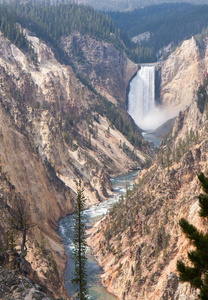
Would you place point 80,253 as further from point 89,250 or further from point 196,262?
point 89,250

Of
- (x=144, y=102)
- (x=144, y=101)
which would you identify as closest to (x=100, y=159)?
(x=144, y=102)

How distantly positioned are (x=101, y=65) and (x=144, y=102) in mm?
19489

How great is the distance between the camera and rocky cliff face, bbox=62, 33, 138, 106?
541ft

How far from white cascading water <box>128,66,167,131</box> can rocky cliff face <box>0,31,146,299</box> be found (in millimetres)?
30529

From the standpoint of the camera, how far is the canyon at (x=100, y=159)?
1702 inches

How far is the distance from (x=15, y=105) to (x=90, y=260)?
38.4 m

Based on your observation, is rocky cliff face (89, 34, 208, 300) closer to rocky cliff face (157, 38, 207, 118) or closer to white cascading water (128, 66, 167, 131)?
rocky cliff face (157, 38, 207, 118)

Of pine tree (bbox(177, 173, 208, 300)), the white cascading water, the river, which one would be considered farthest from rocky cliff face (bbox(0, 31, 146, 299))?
the white cascading water

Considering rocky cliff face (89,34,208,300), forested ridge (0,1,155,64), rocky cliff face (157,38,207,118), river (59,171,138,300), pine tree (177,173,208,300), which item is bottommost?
river (59,171,138,300)

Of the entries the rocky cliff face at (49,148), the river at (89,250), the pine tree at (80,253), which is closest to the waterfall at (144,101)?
the rocky cliff face at (49,148)

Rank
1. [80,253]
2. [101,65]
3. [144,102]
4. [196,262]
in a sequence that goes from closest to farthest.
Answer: [196,262] → [80,253] → [144,102] → [101,65]

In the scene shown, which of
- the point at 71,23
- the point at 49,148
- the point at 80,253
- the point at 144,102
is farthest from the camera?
the point at 71,23

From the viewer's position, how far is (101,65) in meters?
170

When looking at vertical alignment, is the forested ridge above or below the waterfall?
above
